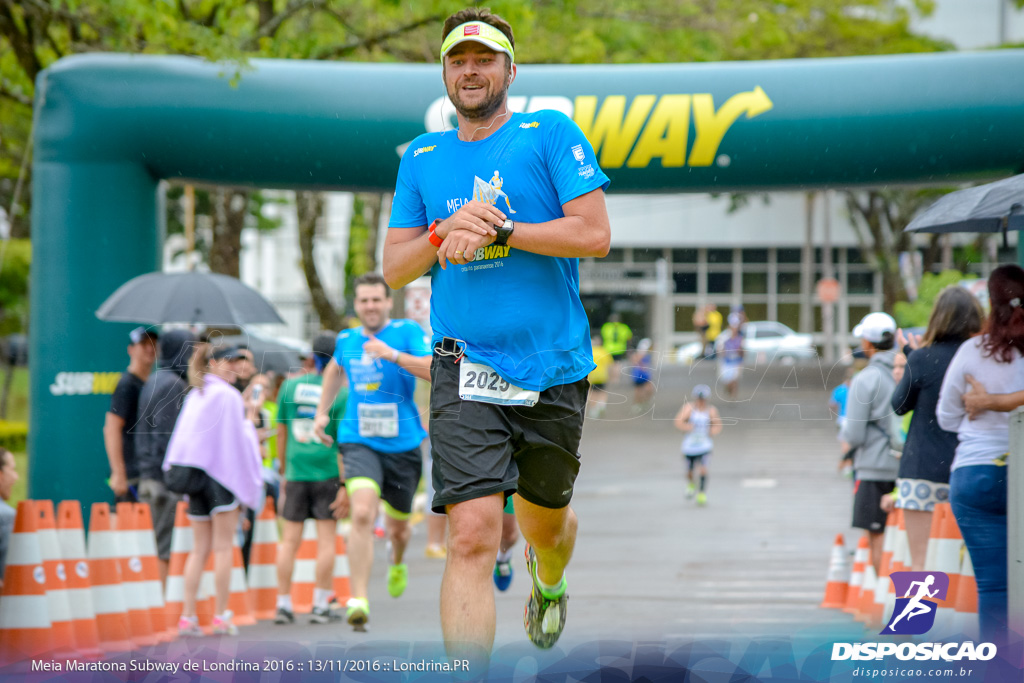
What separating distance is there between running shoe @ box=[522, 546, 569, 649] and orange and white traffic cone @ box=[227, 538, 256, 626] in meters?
3.42

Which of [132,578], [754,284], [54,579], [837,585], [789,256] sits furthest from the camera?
[789,256]

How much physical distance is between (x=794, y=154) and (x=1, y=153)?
42.7 feet

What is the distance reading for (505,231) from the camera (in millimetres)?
3291

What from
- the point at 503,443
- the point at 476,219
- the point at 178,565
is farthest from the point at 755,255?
the point at 476,219

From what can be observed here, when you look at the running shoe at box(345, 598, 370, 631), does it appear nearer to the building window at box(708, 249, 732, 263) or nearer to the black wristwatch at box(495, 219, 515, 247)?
the black wristwatch at box(495, 219, 515, 247)

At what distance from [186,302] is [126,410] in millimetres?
694

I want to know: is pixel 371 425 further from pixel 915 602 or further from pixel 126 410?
pixel 915 602

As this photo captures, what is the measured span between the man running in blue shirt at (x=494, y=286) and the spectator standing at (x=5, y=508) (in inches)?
91.8

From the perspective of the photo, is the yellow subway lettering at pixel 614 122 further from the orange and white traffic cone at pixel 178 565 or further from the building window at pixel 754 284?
the building window at pixel 754 284

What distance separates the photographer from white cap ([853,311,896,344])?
252 inches

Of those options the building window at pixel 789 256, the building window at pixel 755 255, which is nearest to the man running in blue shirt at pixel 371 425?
the building window at pixel 755 255

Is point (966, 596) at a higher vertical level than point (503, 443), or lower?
lower

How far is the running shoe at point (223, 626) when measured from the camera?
21.8 ft

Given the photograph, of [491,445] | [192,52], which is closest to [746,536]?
[192,52]
